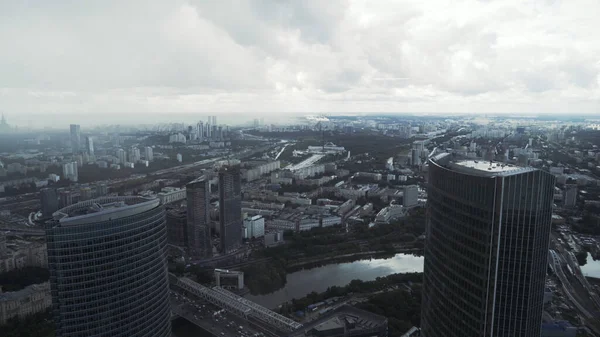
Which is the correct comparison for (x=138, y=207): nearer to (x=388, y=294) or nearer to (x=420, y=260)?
(x=388, y=294)

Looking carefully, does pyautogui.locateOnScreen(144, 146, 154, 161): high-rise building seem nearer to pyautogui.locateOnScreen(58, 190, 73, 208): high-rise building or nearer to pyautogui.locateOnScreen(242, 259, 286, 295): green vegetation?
pyautogui.locateOnScreen(58, 190, 73, 208): high-rise building

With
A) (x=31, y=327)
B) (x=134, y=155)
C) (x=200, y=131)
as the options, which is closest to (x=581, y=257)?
(x=31, y=327)

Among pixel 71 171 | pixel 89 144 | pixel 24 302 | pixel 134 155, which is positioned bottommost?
pixel 24 302

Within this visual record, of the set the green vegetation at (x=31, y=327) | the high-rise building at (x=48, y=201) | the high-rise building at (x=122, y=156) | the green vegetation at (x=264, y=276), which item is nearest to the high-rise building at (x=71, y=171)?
the high-rise building at (x=122, y=156)

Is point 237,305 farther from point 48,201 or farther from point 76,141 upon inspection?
point 76,141

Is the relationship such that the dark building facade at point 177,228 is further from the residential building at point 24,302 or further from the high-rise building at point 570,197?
the high-rise building at point 570,197

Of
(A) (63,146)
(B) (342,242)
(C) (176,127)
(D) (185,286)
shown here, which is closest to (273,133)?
(C) (176,127)
